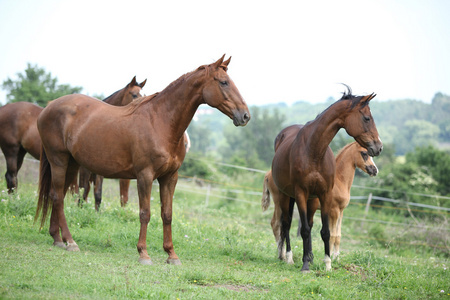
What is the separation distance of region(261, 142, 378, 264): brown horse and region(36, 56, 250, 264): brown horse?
7.74 ft

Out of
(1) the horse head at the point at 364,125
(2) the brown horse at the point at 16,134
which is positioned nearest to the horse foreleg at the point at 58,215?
(2) the brown horse at the point at 16,134

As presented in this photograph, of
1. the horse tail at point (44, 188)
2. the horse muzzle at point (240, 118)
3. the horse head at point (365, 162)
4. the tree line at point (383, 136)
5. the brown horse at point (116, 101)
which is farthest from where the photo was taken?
the tree line at point (383, 136)

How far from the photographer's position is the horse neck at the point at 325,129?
20.2 feet

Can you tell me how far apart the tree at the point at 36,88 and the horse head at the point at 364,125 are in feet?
55.7

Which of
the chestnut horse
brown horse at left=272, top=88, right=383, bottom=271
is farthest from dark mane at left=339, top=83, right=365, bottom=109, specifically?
the chestnut horse

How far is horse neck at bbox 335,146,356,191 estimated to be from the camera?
328 inches

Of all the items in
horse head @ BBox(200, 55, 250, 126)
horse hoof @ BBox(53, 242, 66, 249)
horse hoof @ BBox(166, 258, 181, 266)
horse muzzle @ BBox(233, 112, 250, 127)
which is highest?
horse head @ BBox(200, 55, 250, 126)

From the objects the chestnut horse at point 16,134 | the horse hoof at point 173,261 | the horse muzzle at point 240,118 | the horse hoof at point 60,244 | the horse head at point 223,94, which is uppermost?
the horse head at point 223,94

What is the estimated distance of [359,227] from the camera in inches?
591

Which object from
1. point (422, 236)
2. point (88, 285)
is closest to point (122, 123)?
point (88, 285)

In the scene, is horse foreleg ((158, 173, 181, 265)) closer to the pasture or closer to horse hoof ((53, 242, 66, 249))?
the pasture

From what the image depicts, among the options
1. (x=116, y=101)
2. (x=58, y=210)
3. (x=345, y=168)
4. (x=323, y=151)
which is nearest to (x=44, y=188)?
(x=58, y=210)

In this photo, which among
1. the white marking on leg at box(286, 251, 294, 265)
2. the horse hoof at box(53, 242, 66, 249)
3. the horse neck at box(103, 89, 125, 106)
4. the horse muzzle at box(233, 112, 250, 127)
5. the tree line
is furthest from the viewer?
the tree line

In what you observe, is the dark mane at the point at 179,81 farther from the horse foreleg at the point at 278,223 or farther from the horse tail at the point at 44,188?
the horse foreleg at the point at 278,223
